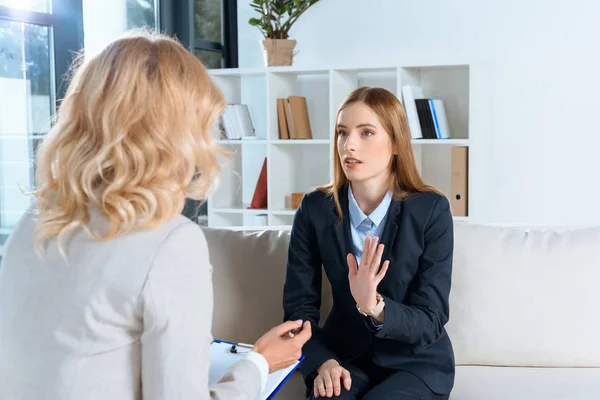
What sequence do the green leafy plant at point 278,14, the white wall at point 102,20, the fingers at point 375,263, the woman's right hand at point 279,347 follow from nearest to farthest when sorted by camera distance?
the woman's right hand at point 279,347, the fingers at point 375,263, the white wall at point 102,20, the green leafy plant at point 278,14

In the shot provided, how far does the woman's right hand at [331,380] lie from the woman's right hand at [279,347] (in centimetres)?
44

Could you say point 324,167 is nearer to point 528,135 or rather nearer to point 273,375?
point 528,135

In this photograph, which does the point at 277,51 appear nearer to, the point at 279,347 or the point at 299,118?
the point at 299,118

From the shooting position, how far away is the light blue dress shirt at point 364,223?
2.04 meters

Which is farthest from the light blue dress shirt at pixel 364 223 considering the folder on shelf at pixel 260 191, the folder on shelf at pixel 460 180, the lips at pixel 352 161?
the folder on shelf at pixel 260 191

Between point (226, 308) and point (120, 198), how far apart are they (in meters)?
1.21

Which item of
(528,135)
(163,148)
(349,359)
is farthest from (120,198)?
(528,135)

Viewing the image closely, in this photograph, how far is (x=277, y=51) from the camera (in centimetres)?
429

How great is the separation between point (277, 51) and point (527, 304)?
2535 mm

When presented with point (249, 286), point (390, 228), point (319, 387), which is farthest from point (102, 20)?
point (319, 387)

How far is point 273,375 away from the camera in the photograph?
159 cm

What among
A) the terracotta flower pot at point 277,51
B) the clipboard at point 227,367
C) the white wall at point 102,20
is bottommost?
the clipboard at point 227,367

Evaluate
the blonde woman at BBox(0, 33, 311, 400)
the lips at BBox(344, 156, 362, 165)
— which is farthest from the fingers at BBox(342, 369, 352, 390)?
the blonde woman at BBox(0, 33, 311, 400)

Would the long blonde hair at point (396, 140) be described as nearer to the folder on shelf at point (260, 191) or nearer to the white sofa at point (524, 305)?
the white sofa at point (524, 305)
